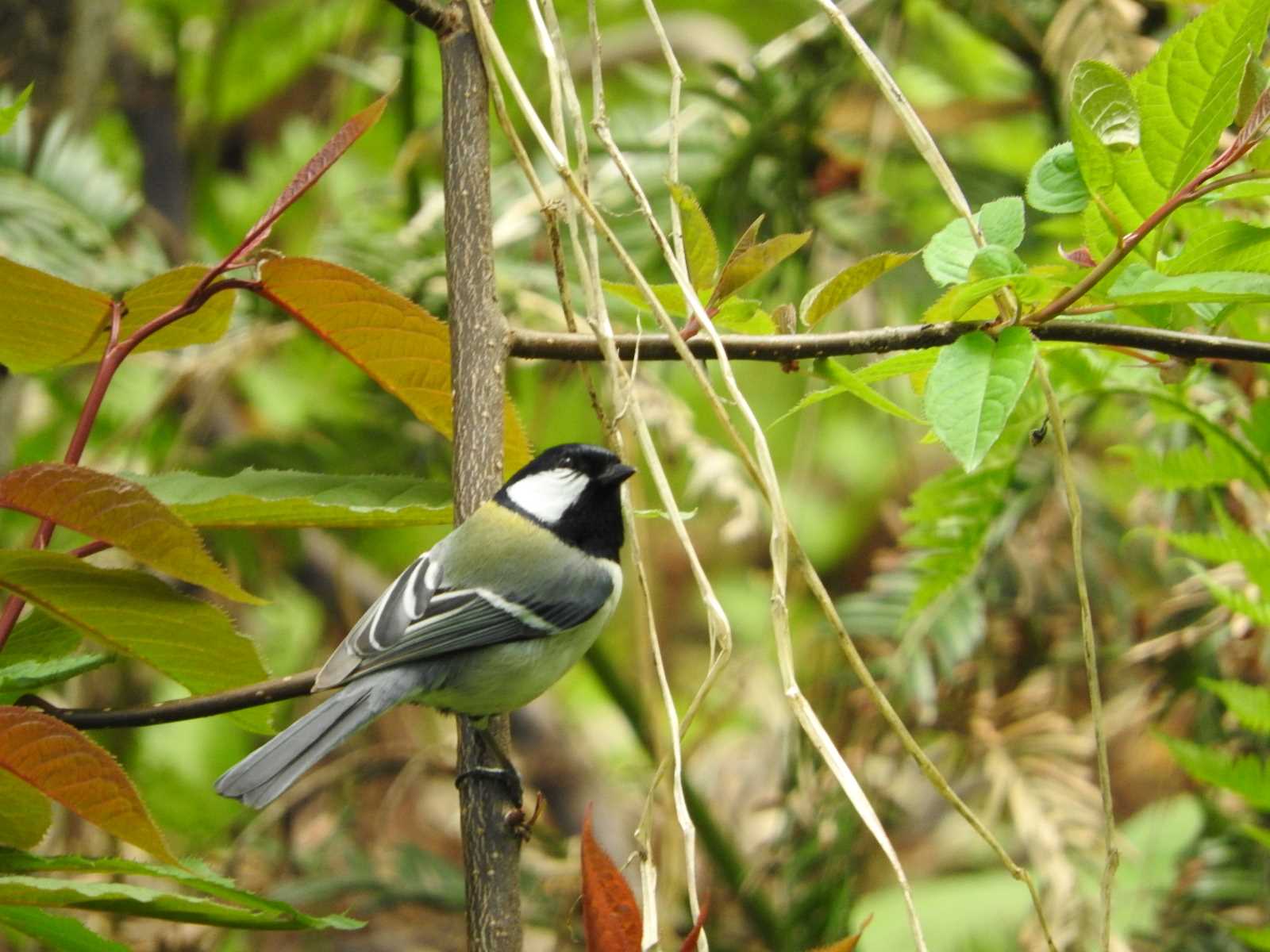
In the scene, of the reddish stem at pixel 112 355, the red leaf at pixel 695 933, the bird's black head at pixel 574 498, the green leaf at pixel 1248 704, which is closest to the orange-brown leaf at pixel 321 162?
the reddish stem at pixel 112 355

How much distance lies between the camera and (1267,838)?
1.47 m

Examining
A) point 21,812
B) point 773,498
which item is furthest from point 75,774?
point 773,498

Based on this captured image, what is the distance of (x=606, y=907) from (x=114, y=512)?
0.51 meters

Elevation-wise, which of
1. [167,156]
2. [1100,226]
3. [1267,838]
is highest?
[167,156]

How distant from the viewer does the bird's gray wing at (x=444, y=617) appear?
1.60 m

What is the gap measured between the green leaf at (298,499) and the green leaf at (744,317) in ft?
1.02

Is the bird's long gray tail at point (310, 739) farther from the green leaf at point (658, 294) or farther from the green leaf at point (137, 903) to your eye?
the green leaf at point (658, 294)

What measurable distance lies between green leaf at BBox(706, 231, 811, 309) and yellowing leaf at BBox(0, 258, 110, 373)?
563 millimetres

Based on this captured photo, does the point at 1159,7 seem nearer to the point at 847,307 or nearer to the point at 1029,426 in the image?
the point at 847,307

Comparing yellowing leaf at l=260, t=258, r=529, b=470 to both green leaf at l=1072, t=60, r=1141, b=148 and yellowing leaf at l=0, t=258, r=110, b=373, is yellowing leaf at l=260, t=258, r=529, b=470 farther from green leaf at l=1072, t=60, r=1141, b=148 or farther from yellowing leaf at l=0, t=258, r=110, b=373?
green leaf at l=1072, t=60, r=1141, b=148

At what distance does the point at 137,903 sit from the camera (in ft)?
2.98

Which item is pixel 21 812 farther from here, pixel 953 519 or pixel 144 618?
pixel 953 519

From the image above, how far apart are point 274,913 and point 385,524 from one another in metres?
0.37

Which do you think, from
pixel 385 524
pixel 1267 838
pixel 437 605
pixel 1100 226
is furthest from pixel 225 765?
pixel 1100 226
